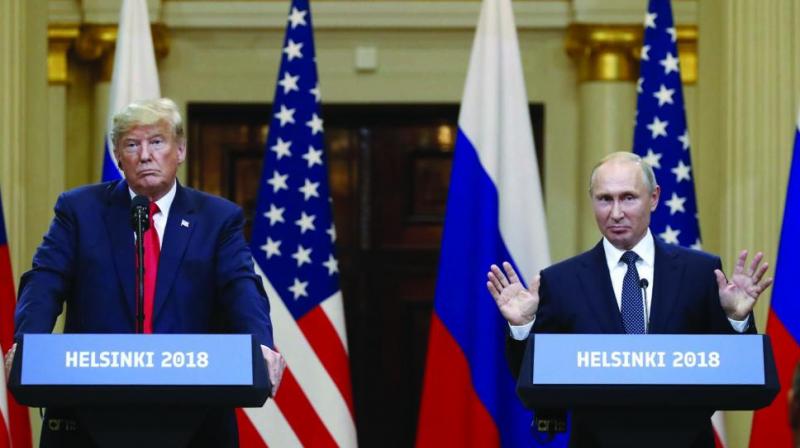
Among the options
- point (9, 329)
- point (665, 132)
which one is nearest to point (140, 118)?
point (9, 329)

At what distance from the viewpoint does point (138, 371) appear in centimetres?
386

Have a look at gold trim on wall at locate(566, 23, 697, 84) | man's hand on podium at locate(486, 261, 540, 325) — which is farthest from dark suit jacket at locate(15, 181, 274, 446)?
gold trim on wall at locate(566, 23, 697, 84)

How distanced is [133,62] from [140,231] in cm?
297

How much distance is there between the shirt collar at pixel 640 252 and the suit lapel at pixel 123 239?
1330 mm

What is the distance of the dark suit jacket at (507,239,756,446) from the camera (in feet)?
15.0

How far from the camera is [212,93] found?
811cm

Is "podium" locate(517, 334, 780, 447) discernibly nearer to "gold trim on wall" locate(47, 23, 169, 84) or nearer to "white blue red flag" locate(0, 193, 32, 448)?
"white blue red flag" locate(0, 193, 32, 448)

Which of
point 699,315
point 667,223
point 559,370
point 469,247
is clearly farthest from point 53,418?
point 667,223

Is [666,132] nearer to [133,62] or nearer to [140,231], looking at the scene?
[133,62]

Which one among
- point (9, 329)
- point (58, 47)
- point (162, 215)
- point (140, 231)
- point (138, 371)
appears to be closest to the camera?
point (138, 371)

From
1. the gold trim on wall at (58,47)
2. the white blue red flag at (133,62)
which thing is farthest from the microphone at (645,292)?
the gold trim on wall at (58,47)

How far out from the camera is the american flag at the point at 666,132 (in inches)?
271

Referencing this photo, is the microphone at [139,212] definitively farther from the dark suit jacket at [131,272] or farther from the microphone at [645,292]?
the microphone at [645,292]

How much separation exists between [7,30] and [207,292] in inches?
108
